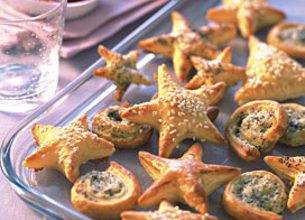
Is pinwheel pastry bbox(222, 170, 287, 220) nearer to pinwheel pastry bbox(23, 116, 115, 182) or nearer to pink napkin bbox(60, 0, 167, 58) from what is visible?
pinwheel pastry bbox(23, 116, 115, 182)

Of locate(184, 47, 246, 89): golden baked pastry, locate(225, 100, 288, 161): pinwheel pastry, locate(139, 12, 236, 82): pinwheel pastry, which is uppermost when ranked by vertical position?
locate(139, 12, 236, 82): pinwheel pastry

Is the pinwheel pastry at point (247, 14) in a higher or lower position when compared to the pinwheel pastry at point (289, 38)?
higher

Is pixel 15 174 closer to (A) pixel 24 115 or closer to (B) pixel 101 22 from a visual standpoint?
(A) pixel 24 115

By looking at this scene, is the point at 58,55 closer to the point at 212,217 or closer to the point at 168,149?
the point at 168,149

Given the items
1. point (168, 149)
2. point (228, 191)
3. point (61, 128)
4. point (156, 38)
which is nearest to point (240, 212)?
point (228, 191)

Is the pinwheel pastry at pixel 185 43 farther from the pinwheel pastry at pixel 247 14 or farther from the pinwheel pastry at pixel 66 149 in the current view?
the pinwheel pastry at pixel 66 149

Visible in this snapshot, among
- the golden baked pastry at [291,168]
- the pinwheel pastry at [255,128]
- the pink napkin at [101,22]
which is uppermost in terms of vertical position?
the pink napkin at [101,22]

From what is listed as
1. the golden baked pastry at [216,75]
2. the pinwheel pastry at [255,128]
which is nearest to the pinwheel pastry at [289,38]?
the golden baked pastry at [216,75]

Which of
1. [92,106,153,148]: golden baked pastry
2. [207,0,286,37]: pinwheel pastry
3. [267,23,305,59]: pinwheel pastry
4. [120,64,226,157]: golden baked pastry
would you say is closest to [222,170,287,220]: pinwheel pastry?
[120,64,226,157]: golden baked pastry
